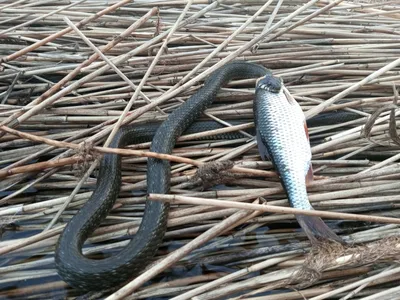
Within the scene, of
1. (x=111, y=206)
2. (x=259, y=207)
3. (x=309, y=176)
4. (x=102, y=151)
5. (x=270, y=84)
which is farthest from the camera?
(x=270, y=84)

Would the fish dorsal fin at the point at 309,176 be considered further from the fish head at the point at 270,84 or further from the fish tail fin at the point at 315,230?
the fish head at the point at 270,84

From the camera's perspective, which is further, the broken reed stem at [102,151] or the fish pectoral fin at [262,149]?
the fish pectoral fin at [262,149]

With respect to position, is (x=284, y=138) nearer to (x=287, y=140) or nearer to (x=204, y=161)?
(x=287, y=140)

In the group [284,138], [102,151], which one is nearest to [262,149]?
[284,138]

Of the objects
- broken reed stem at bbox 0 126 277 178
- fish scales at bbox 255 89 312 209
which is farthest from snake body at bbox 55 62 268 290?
fish scales at bbox 255 89 312 209

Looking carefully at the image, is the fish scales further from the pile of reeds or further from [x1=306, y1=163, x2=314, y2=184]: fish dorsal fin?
the pile of reeds

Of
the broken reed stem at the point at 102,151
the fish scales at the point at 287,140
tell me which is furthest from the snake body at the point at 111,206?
the fish scales at the point at 287,140
